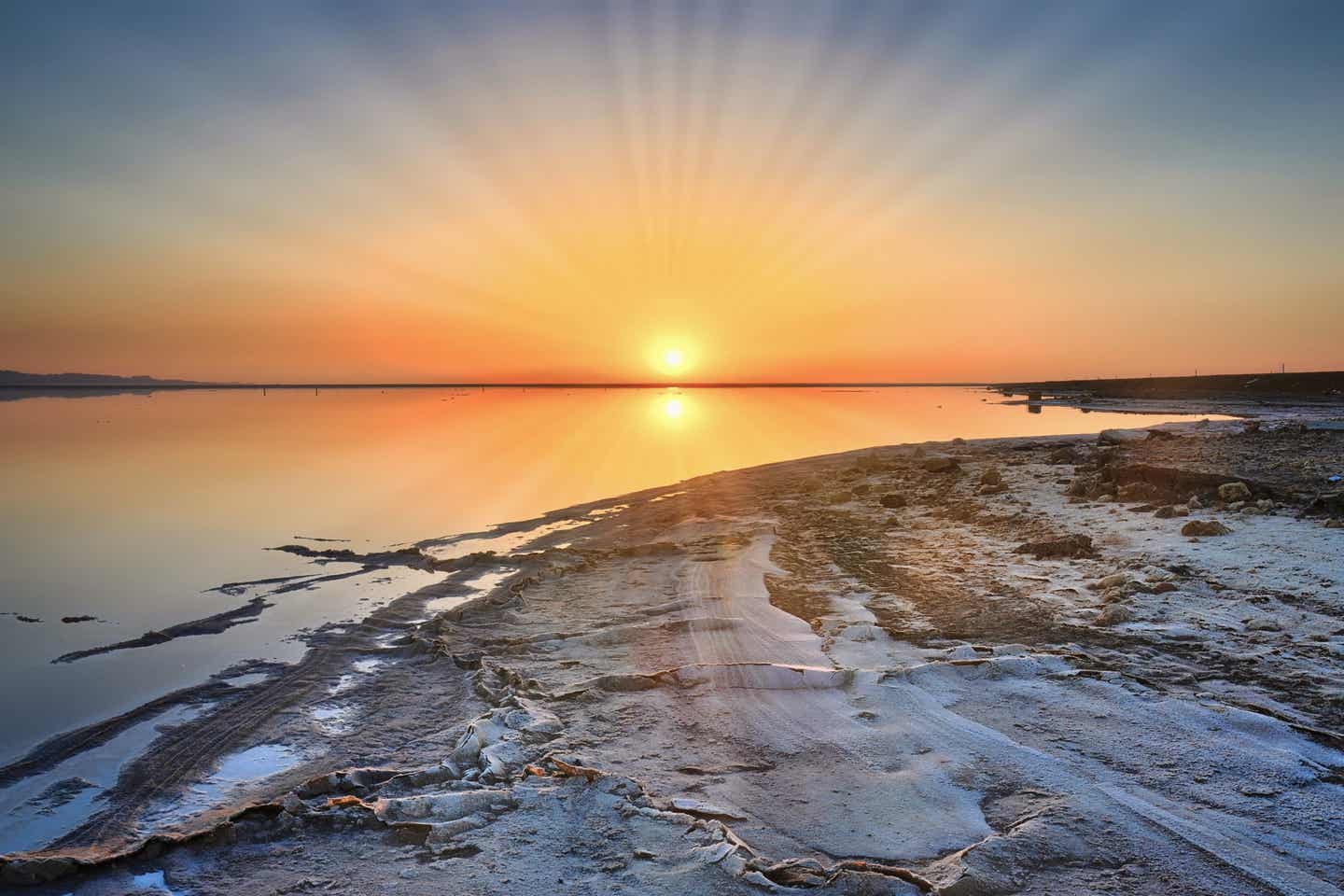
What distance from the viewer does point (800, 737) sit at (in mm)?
4422

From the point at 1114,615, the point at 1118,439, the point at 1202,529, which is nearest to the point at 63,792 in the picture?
the point at 1114,615

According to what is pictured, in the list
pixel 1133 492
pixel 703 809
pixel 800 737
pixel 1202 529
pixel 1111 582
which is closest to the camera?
pixel 703 809

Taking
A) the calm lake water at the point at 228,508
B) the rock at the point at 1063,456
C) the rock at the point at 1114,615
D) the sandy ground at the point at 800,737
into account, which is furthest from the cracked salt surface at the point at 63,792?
the rock at the point at 1063,456

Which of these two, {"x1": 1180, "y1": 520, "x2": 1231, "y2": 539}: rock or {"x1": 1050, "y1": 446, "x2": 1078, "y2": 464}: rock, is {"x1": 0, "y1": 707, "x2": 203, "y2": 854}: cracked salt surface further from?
{"x1": 1050, "y1": 446, "x2": 1078, "y2": 464}: rock

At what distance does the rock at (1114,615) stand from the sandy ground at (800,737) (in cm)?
3

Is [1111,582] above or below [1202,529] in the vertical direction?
below

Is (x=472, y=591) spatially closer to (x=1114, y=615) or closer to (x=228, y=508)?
(x=1114, y=615)

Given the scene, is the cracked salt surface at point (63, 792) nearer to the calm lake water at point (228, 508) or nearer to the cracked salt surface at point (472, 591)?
the calm lake water at point (228, 508)

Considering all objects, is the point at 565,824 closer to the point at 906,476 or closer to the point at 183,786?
the point at 183,786

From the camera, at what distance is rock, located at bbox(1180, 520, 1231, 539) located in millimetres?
8227

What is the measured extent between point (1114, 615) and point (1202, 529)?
126 inches

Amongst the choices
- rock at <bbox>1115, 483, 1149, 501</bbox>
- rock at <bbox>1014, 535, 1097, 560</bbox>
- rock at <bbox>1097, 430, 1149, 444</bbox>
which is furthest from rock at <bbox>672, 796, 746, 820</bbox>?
rock at <bbox>1097, 430, 1149, 444</bbox>

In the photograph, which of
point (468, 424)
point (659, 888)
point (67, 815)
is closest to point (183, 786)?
point (67, 815)

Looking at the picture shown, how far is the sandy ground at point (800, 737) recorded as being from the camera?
10.6 feet
